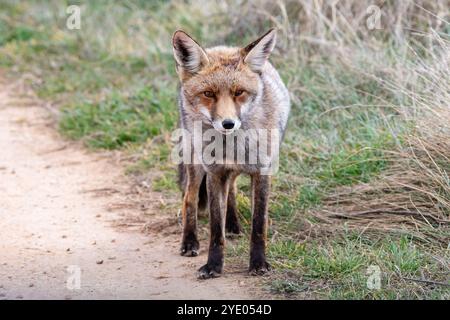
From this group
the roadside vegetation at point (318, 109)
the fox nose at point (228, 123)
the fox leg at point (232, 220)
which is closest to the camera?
the fox nose at point (228, 123)

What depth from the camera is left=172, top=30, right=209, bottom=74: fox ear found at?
5043 mm

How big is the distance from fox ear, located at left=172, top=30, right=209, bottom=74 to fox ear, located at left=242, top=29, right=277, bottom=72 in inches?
10.7

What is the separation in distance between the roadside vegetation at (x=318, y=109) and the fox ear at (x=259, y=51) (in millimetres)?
1266

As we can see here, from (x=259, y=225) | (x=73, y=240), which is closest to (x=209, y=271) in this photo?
(x=259, y=225)

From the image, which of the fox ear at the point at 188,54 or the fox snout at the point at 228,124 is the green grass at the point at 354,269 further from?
the fox ear at the point at 188,54

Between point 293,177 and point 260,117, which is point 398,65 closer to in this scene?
point 293,177

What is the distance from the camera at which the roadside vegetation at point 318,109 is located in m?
5.14

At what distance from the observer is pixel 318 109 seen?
25.1 ft

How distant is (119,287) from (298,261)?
1149 millimetres

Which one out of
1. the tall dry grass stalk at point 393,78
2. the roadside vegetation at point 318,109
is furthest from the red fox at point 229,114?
the tall dry grass stalk at point 393,78

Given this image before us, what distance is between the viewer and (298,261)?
5.09 meters

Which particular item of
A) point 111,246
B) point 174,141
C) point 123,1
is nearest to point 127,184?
point 174,141

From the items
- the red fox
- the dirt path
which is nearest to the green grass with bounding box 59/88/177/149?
the dirt path

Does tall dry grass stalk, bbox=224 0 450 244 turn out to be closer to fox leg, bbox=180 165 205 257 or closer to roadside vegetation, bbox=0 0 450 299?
roadside vegetation, bbox=0 0 450 299
